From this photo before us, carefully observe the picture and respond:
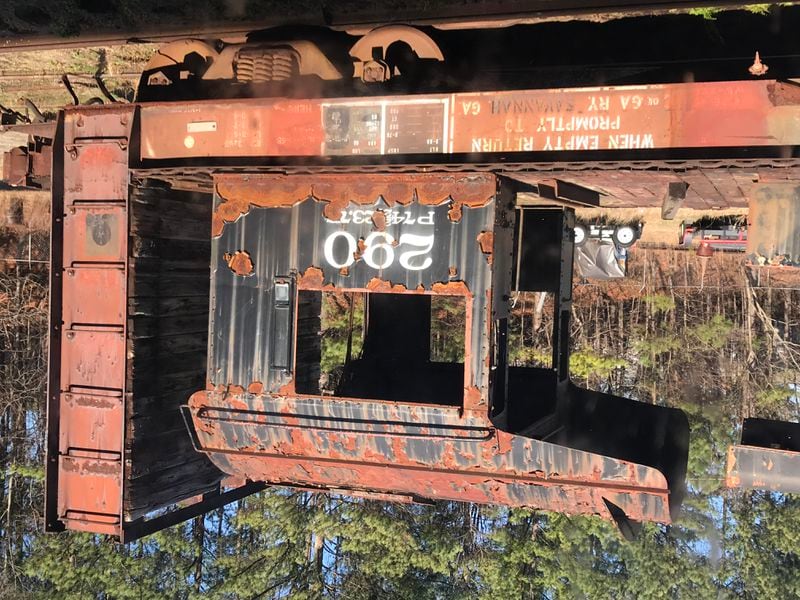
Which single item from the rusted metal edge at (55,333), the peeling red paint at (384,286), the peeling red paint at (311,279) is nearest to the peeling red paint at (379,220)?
the peeling red paint at (384,286)

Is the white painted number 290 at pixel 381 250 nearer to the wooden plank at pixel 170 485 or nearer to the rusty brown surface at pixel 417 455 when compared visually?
the rusty brown surface at pixel 417 455

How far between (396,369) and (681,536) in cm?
886

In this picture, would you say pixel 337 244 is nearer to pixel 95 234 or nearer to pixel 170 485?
pixel 95 234

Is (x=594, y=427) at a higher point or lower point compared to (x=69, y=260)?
lower

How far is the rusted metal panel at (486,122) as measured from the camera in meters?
6.16

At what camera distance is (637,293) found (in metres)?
14.1

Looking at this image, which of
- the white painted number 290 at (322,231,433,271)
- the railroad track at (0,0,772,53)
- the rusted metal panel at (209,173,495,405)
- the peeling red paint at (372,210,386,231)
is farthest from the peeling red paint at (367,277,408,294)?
the railroad track at (0,0,772,53)

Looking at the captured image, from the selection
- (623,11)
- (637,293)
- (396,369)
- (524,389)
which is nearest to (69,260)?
(396,369)

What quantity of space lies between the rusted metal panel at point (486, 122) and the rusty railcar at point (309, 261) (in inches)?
0.8

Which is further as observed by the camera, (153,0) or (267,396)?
(153,0)

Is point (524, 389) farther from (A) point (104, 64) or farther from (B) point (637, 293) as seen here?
(A) point (104, 64)

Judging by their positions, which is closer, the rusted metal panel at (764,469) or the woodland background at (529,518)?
the rusted metal panel at (764,469)

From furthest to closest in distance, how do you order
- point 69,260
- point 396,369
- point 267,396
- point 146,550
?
1. point 146,550
2. point 396,369
3. point 69,260
4. point 267,396

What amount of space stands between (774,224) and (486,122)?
10.3ft
